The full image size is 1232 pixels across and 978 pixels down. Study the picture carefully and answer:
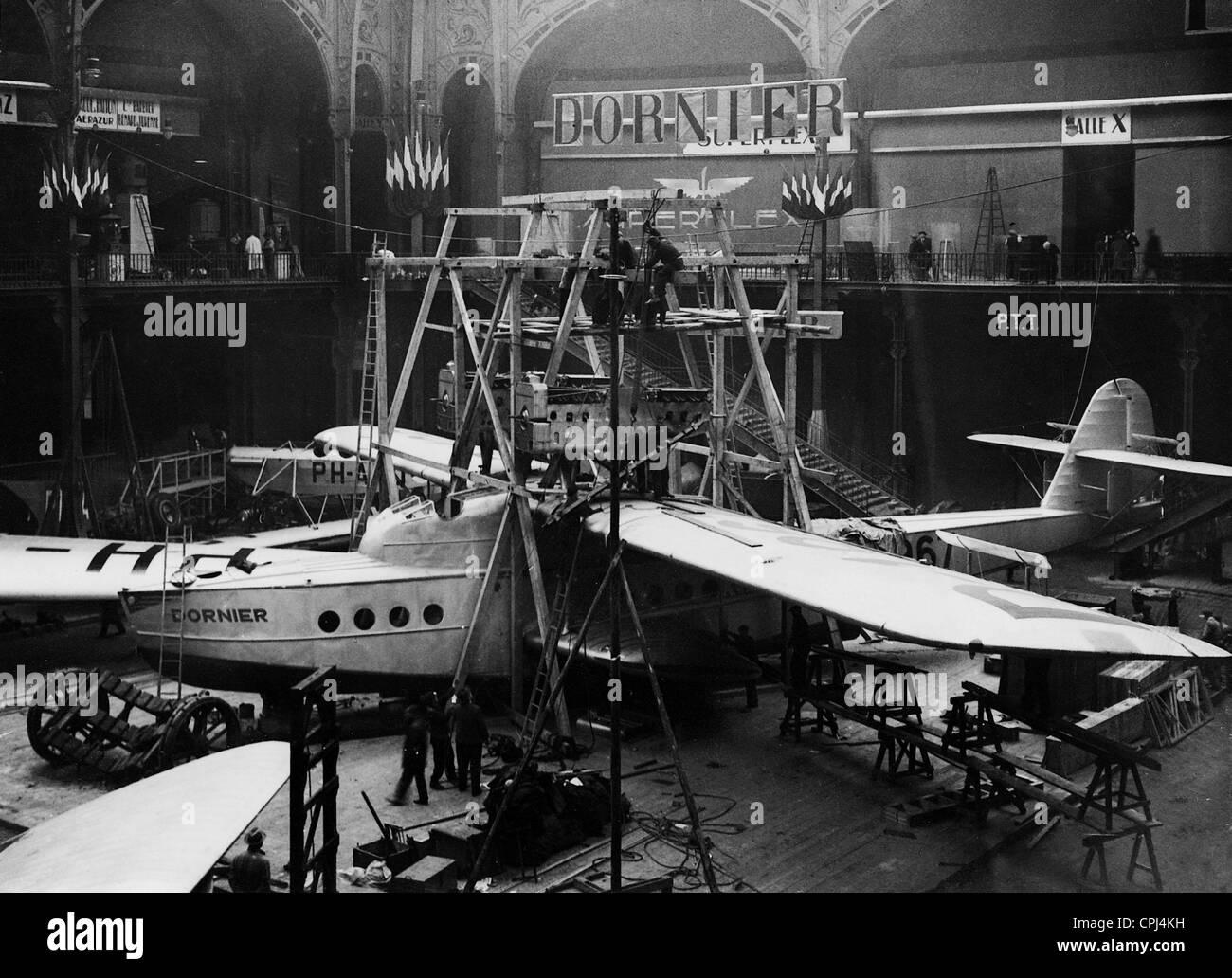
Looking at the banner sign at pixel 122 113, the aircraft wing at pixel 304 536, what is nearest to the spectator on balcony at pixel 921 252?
the aircraft wing at pixel 304 536

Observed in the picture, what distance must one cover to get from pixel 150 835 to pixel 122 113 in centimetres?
2160

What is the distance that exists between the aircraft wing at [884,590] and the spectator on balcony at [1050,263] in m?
8.08

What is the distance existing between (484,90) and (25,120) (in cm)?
811

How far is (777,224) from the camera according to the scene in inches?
999

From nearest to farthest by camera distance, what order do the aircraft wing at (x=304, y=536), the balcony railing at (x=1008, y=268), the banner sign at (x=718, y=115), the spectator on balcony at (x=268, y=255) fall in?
the balcony railing at (x=1008, y=268) → the aircraft wing at (x=304, y=536) → the banner sign at (x=718, y=115) → the spectator on balcony at (x=268, y=255)

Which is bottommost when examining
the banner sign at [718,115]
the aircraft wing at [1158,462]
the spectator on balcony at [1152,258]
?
the aircraft wing at [1158,462]

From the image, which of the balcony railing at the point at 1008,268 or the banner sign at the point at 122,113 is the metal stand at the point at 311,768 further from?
the banner sign at the point at 122,113

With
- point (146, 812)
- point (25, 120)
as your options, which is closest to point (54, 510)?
point (25, 120)

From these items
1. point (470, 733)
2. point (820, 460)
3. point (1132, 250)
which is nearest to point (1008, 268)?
point (1132, 250)

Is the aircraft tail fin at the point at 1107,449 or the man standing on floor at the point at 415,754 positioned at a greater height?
the aircraft tail fin at the point at 1107,449

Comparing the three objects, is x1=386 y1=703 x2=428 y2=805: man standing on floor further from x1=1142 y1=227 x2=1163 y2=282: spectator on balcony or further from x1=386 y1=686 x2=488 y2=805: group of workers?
x1=1142 y1=227 x2=1163 y2=282: spectator on balcony

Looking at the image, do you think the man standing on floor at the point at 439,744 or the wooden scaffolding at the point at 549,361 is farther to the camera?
the wooden scaffolding at the point at 549,361

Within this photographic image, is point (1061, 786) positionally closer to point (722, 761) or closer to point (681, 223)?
point (722, 761)

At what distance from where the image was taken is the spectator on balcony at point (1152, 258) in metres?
20.5
